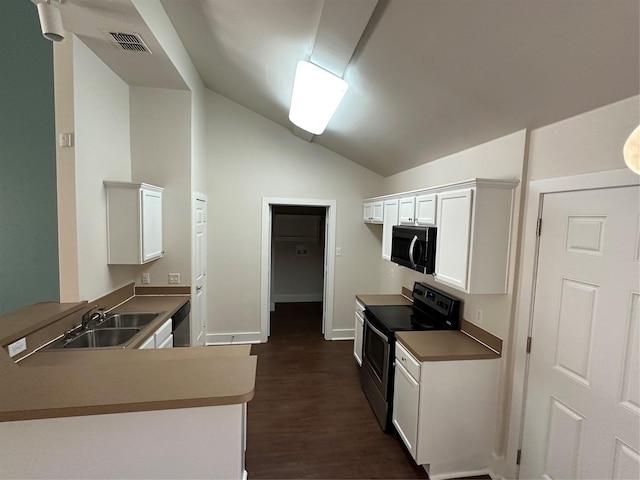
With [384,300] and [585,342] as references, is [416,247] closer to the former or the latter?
[384,300]

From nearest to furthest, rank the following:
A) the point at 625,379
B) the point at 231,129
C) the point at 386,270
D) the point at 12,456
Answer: the point at 12,456 < the point at 625,379 < the point at 231,129 < the point at 386,270

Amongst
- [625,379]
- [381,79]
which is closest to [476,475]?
[625,379]

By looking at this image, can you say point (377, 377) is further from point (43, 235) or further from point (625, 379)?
point (43, 235)

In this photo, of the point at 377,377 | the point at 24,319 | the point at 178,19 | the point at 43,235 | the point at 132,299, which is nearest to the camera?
the point at 24,319

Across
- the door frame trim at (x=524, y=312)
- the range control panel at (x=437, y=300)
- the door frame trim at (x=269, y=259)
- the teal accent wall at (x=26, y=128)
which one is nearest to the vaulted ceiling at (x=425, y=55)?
the door frame trim at (x=524, y=312)

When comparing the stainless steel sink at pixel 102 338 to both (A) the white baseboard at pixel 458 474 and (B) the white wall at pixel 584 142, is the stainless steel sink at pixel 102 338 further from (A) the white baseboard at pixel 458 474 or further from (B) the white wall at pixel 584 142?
(B) the white wall at pixel 584 142

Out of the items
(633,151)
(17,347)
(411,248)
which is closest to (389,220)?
(411,248)

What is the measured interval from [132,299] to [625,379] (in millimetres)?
3682

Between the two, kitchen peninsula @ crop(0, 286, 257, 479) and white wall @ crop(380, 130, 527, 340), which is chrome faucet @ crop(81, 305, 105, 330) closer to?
kitchen peninsula @ crop(0, 286, 257, 479)

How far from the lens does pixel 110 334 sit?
226cm

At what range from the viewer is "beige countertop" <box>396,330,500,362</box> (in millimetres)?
2029

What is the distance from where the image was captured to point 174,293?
124 inches

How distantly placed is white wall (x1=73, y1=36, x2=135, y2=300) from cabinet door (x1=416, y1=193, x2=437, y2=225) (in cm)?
266

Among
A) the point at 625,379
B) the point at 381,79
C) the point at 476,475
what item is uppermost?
the point at 381,79
